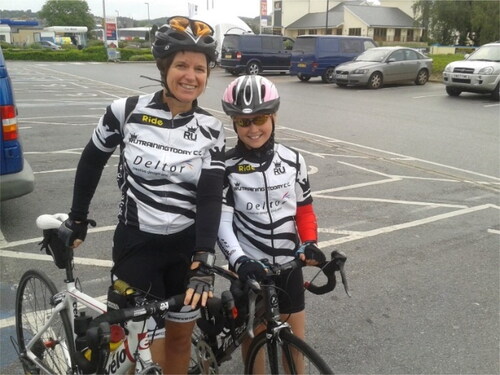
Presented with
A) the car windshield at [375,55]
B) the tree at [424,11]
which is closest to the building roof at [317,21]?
the tree at [424,11]

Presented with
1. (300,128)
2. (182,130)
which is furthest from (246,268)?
(300,128)

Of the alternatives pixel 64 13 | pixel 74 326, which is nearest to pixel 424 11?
pixel 74 326

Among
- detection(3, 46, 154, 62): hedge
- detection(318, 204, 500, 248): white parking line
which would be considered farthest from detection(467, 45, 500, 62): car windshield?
detection(3, 46, 154, 62): hedge

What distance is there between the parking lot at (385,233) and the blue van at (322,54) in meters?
9.77

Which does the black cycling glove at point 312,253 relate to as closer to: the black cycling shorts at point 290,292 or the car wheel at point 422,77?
the black cycling shorts at point 290,292

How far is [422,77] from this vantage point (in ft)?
67.7

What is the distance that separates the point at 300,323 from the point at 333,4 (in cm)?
8630

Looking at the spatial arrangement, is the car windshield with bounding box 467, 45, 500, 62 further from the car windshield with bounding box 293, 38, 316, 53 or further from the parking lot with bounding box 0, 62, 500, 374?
the car windshield with bounding box 293, 38, 316, 53

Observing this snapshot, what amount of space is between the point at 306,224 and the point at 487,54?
16.4 m

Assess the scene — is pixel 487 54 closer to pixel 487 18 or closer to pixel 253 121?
pixel 253 121

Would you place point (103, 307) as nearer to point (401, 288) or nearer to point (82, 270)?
point (82, 270)

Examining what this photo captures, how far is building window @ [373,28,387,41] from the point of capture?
69.0 metres

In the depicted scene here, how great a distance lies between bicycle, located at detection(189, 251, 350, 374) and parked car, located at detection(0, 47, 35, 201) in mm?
3072

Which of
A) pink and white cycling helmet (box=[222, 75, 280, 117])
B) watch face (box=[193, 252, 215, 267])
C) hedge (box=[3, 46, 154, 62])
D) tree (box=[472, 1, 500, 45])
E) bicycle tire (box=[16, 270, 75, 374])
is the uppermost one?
tree (box=[472, 1, 500, 45])
